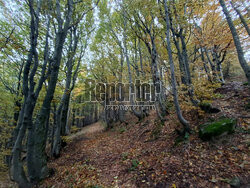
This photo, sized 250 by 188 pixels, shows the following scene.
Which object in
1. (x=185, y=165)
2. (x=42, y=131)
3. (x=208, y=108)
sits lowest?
(x=185, y=165)

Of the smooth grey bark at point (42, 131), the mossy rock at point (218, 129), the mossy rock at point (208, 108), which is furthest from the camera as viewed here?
the mossy rock at point (208, 108)

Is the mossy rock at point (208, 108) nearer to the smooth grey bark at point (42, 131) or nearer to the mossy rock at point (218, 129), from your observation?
the mossy rock at point (218, 129)

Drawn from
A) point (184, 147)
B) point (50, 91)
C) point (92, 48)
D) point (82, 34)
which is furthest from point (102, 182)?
point (92, 48)

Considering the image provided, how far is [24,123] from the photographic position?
3.75 m

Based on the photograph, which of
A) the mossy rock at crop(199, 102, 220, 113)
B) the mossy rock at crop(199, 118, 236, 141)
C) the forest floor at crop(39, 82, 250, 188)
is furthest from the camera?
the mossy rock at crop(199, 102, 220, 113)

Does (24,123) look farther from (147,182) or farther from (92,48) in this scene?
(92,48)

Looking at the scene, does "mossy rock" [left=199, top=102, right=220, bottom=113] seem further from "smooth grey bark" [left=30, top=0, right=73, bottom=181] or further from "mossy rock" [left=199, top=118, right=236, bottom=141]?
"smooth grey bark" [left=30, top=0, right=73, bottom=181]

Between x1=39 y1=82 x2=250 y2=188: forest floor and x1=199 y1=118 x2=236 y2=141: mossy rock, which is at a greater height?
x1=199 y1=118 x2=236 y2=141: mossy rock

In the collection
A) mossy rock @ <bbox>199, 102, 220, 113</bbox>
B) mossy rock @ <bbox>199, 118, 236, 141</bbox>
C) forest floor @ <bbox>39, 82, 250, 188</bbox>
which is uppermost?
mossy rock @ <bbox>199, 102, 220, 113</bbox>

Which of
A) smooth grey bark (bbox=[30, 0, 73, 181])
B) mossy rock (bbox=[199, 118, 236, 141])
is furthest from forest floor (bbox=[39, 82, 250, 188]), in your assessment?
smooth grey bark (bbox=[30, 0, 73, 181])

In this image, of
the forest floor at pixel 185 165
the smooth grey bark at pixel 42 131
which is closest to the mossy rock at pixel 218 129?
the forest floor at pixel 185 165

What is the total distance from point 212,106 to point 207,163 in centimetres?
318

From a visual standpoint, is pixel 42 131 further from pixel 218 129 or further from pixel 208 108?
pixel 208 108

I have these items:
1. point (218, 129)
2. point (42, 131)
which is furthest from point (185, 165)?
point (42, 131)
